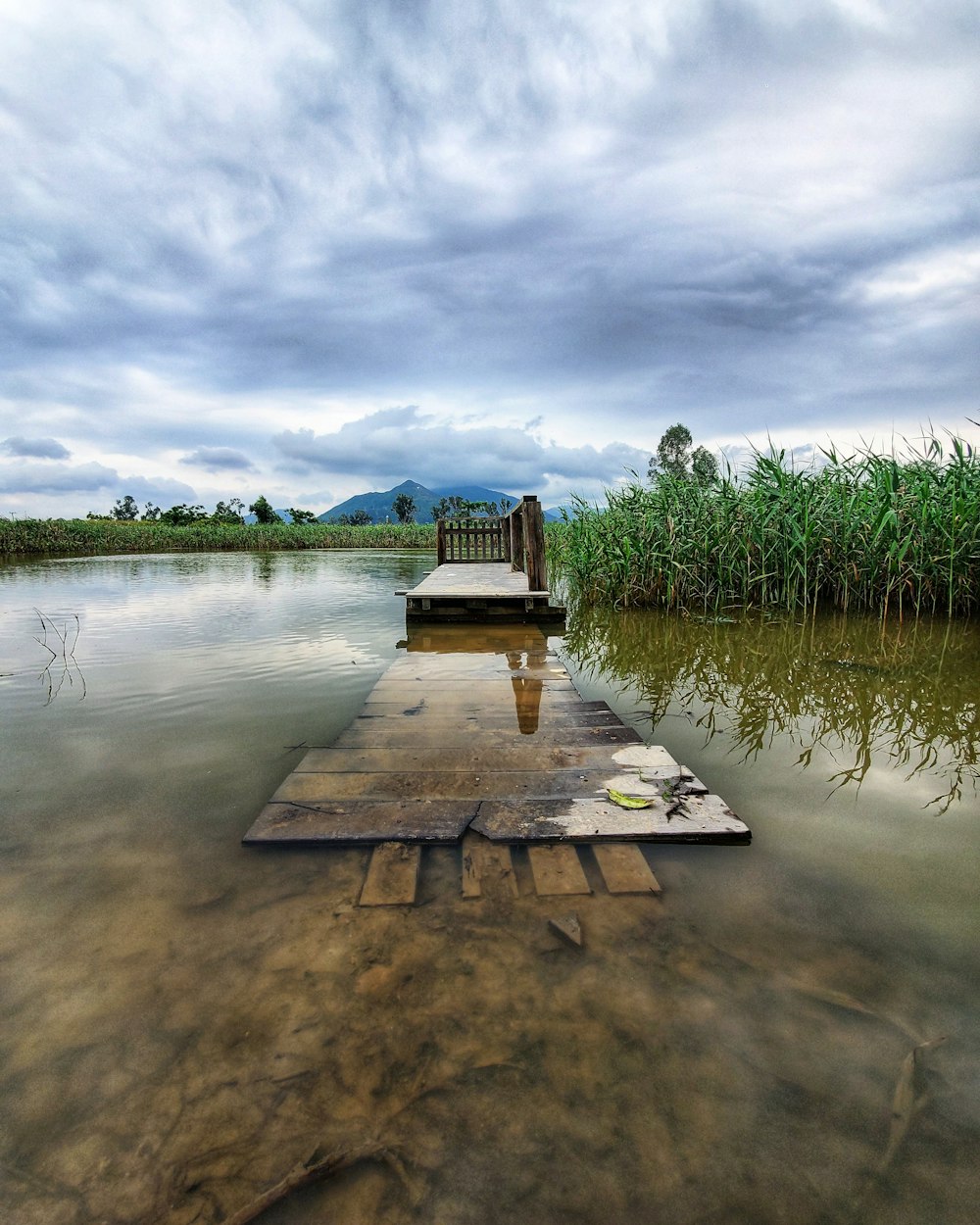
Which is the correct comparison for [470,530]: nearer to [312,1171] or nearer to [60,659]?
[60,659]

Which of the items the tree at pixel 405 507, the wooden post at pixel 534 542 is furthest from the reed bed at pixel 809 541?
the tree at pixel 405 507

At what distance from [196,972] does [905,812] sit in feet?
7.79

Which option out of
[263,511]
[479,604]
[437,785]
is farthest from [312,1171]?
[263,511]

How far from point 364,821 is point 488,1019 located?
90 cm

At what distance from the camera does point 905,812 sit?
223 centimetres

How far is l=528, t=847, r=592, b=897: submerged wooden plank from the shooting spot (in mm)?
1685

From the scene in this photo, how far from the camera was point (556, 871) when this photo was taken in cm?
176

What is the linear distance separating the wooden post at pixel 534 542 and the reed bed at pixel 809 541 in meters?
1.12

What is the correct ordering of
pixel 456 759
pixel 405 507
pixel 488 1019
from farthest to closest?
pixel 405 507 → pixel 456 759 → pixel 488 1019

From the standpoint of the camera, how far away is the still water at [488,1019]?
37.9 inches

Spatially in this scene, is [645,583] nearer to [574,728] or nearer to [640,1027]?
[574,728]

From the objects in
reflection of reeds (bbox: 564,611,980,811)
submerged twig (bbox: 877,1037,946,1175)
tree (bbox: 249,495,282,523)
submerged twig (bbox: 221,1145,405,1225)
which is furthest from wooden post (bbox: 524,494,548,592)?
tree (bbox: 249,495,282,523)

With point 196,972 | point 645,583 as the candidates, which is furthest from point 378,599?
point 196,972

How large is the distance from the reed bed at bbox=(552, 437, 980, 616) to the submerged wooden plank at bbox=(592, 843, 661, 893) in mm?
5282
